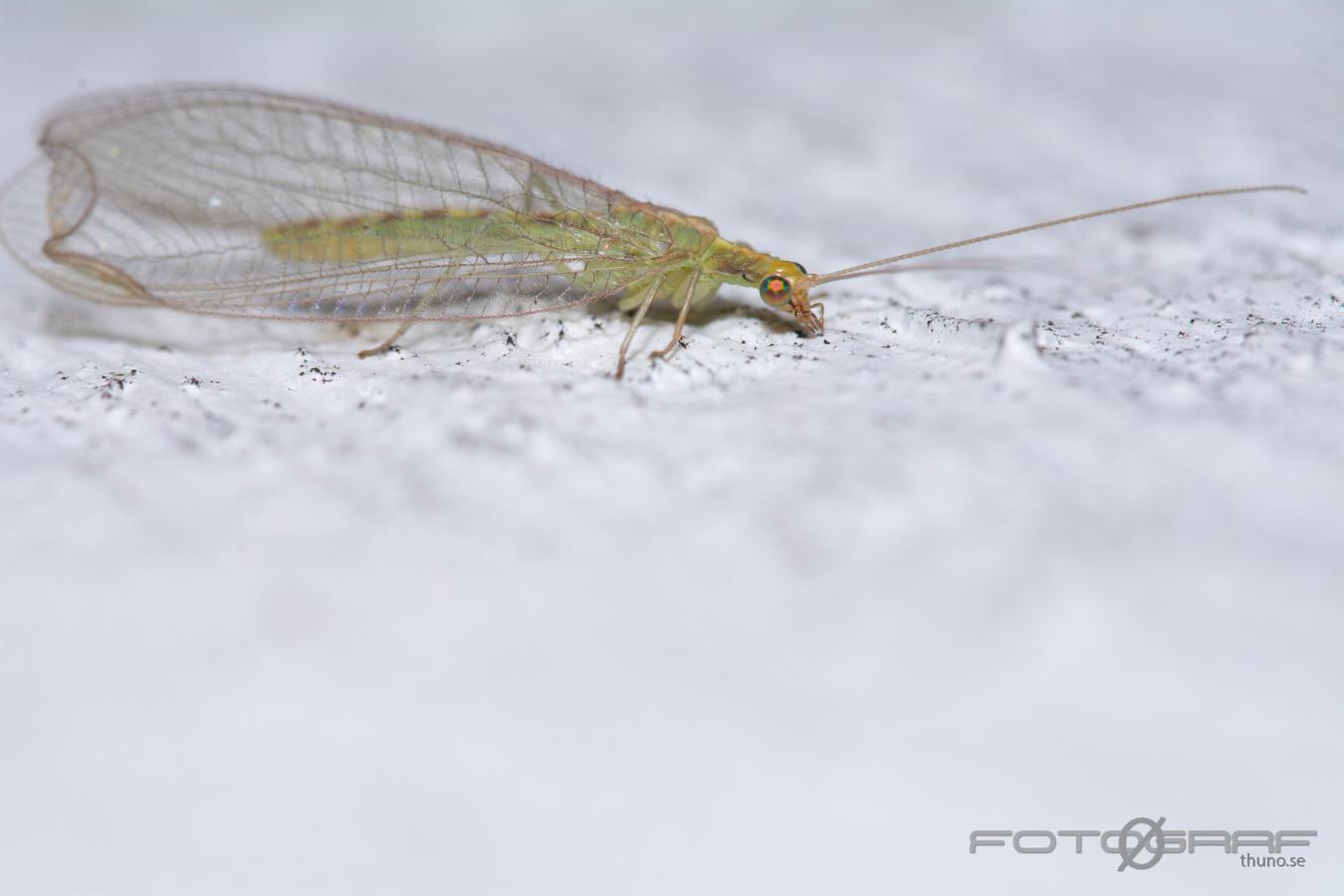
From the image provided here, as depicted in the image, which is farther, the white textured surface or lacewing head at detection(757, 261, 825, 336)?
lacewing head at detection(757, 261, 825, 336)

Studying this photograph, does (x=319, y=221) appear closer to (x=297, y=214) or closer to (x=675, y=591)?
(x=297, y=214)

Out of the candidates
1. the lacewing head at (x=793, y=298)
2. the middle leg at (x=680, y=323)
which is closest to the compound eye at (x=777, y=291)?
the lacewing head at (x=793, y=298)

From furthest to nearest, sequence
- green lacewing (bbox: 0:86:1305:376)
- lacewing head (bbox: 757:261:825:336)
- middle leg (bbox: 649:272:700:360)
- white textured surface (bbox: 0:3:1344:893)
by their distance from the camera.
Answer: green lacewing (bbox: 0:86:1305:376), lacewing head (bbox: 757:261:825:336), middle leg (bbox: 649:272:700:360), white textured surface (bbox: 0:3:1344:893)

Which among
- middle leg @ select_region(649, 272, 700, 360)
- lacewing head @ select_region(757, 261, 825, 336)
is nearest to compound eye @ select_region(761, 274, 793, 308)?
lacewing head @ select_region(757, 261, 825, 336)

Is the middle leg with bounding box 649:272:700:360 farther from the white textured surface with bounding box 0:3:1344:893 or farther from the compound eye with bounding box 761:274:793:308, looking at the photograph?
the compound eye with bounding box 761:274:793:308

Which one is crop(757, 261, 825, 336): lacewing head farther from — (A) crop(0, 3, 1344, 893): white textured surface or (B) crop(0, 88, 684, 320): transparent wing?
(B) crop(0, 88, 684, 320): transparent wing

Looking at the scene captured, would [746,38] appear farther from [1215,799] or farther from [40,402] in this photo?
[1215,799]

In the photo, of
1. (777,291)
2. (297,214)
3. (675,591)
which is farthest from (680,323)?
(297,214)

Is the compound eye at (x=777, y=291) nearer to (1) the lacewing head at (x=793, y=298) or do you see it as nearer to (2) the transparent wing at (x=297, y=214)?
(1) the lacewing head at (x=793, y=298)

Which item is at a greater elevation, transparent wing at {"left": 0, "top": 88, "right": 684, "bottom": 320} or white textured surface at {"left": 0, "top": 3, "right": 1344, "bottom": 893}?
transparent wing at {"left": 0, "top": 88, "right": 684, "bottom": 320}

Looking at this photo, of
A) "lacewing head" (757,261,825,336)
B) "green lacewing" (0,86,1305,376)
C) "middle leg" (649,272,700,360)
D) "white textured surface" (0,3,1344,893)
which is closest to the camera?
"white textured surface" (0,3,1344,893)
